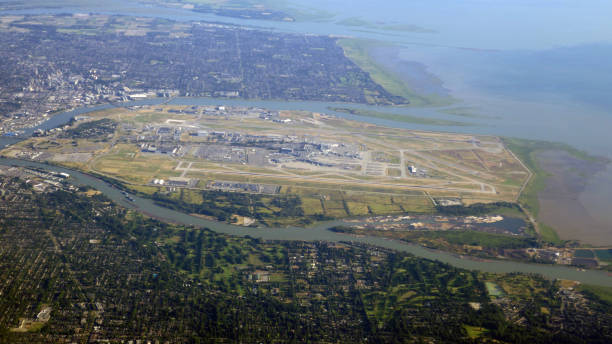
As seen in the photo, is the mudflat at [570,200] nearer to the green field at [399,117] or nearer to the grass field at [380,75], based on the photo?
the green field at [399,117]

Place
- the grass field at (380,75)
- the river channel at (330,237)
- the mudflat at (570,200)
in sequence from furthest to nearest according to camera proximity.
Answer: the grass field at (380,75) < the mudflat at (570,200) < the river channel at (330,237)

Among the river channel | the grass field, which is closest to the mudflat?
the river channel

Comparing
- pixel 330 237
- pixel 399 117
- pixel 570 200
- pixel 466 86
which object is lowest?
pixel 330 237

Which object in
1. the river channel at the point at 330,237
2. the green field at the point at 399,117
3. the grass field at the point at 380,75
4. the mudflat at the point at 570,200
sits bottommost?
the river channel at the point at 330,237

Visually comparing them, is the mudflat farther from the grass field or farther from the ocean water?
the grass field

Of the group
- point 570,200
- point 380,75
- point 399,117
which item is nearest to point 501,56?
point 380,75

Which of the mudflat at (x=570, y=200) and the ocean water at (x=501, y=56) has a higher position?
the ocean water at (x=501, y=56)

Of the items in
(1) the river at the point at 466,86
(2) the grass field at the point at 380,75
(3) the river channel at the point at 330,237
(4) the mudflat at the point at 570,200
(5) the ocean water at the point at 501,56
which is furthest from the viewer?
(2) the grass field at the point at 380,75

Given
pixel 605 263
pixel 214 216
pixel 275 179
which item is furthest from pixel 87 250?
pixel 605 263

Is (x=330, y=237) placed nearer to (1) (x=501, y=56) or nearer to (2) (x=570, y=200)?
(2) (x=570, y=200)

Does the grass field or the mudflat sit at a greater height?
the grass field

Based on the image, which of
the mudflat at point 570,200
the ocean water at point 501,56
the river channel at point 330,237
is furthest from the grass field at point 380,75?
the river channel at point 330,237

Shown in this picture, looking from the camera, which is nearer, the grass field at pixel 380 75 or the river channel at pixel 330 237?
the river channel at pixel 330 237
